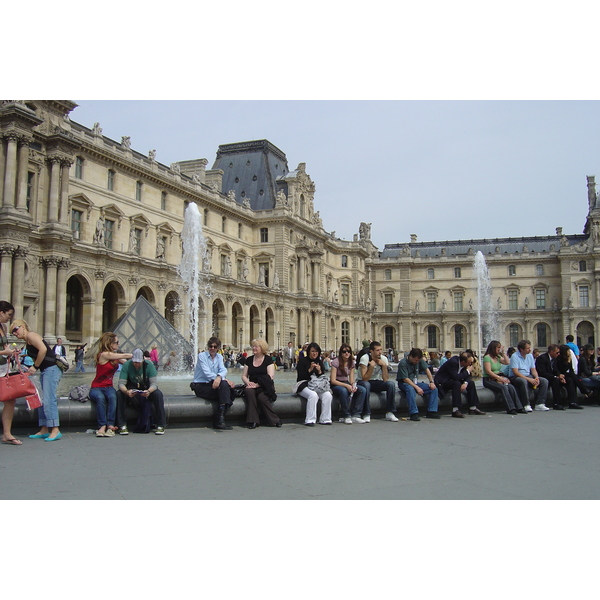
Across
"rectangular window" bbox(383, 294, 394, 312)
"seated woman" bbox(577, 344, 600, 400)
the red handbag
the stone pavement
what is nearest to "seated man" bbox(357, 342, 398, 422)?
the stone pavement

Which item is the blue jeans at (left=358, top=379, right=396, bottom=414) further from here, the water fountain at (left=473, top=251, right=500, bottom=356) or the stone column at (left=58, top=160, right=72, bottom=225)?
the water fountain at (left=473, top=251, right=500, bottom=356)

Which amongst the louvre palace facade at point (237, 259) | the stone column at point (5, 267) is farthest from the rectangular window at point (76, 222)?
the stone column at point (5, 267)

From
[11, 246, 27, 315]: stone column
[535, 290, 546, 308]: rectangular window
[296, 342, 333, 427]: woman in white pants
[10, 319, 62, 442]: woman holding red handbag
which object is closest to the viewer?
[10, 319, 62, 442]: woman holding red handbag

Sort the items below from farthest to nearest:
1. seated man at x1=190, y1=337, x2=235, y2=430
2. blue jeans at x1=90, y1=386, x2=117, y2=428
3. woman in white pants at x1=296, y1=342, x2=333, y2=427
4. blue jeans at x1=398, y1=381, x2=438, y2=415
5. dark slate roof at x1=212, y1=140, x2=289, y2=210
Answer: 1. dark slate roof at x1=212, y1=140, x2=289, y2=210
2. blue jeans at x1=398, y1=381, x2=438, y2=415
3. woman in white pants at x1=296, y1=342, x2=333, y2=427
4. seated man at x1=190, y1=337, x2=235, y2=430
5. blue jeans at x1=90, y1=386, x2=117, y2=428

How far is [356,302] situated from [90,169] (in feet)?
130

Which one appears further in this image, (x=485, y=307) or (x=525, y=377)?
(x=485, y=307)

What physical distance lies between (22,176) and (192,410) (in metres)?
22.3

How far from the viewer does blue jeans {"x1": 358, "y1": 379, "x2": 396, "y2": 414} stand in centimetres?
1038

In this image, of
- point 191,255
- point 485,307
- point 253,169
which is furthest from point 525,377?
point 485,307

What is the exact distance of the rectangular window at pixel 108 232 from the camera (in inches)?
1374

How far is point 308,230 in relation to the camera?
56312 mm

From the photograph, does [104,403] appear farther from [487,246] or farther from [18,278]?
[487,246]

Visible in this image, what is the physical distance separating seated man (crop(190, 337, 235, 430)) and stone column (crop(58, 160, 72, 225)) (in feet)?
75.7

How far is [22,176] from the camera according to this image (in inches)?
1068
